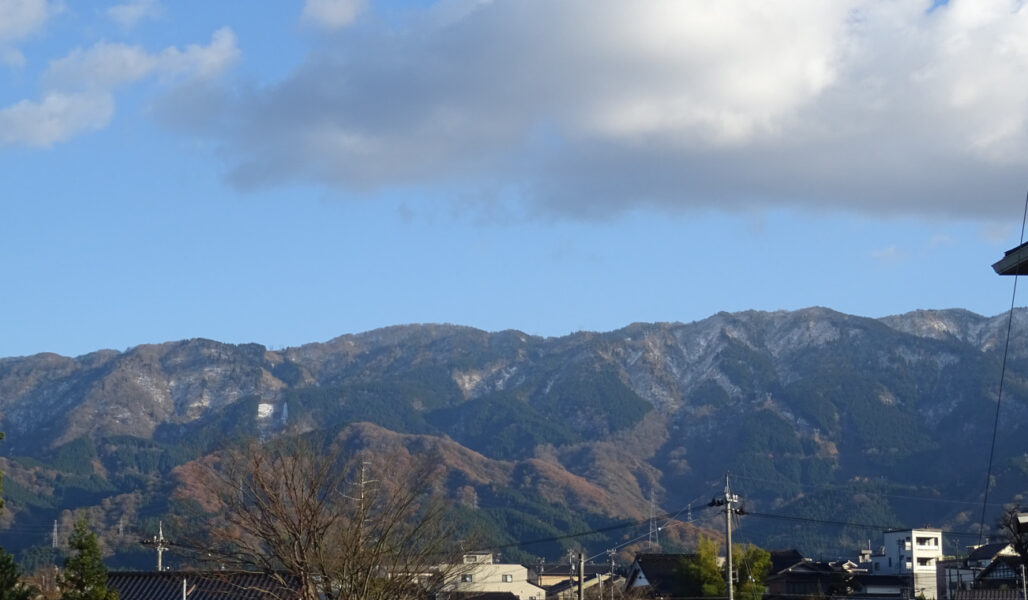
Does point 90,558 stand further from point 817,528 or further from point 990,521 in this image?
point 990,521

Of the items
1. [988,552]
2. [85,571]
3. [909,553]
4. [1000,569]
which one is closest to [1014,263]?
[85,571]

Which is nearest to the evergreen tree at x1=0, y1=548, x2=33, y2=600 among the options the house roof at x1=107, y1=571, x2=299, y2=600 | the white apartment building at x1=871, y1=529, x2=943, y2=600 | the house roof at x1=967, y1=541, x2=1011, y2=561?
the house roof at x1=107, y1=571, x2=299, y2=600

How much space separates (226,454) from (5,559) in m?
5.30

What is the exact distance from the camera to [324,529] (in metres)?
22.6

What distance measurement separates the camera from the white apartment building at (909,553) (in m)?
91.4

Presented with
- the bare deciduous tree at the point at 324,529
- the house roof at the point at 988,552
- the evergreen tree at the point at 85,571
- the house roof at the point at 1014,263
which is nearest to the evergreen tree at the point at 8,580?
the bare deciduous tree at the point at 324,529

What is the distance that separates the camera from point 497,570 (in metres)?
85.6

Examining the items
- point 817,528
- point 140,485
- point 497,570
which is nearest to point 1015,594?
point 497,570

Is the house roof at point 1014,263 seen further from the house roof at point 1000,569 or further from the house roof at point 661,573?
the house roof at point 661,573

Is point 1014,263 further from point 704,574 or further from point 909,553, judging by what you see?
point 909,553

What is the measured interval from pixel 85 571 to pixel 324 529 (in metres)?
6.56

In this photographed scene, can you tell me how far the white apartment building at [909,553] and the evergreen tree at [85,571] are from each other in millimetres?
70971

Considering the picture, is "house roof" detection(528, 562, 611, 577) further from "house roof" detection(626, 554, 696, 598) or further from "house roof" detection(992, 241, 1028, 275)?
"house roof" detection(992, 241, 1028, 275)

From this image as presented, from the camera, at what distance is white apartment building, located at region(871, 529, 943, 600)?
91.4 metres
